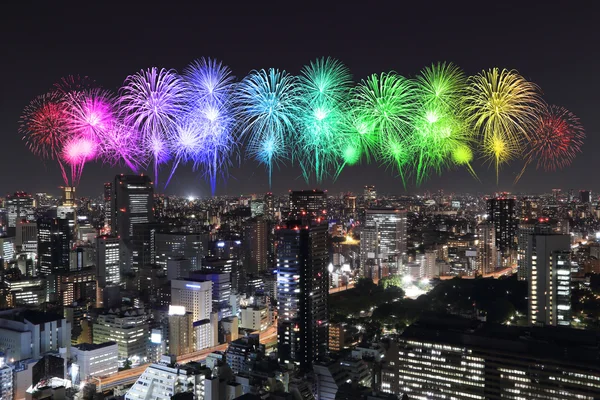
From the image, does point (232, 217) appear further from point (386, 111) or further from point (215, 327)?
point (386, 111)

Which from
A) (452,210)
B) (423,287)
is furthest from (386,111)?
(452,210)

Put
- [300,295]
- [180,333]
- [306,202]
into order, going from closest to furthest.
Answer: [300,295] < [180,333] < [306,202]

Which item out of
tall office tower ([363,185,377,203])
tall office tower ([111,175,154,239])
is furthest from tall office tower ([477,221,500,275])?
tall office tower ([111,175,154,239])

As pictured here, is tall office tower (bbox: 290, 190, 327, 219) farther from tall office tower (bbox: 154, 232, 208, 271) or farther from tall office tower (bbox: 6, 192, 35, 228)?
tall office tower (bbox: 6, 192, 35, 228)

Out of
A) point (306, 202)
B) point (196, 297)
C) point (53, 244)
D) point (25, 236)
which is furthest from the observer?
point (25, 236)

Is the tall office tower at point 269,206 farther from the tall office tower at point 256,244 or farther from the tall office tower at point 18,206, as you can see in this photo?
the tall office tower at point 18,206

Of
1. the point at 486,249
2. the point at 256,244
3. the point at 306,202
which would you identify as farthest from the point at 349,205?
the point at 306,202

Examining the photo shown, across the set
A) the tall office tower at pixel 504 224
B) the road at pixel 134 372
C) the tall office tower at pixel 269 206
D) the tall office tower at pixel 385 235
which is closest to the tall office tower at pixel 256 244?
the tall office tower at pixel 269 206

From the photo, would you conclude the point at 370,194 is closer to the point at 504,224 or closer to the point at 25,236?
the point at 504,224
